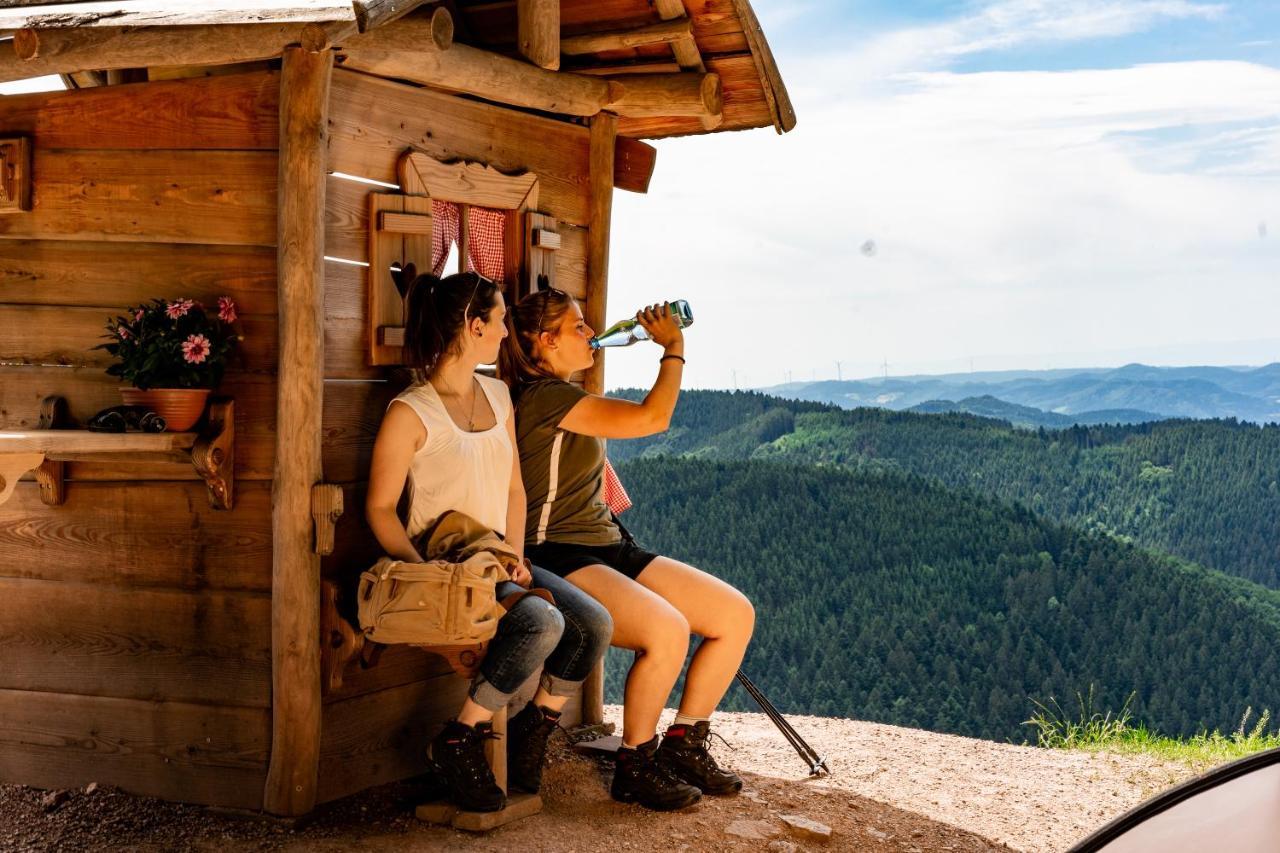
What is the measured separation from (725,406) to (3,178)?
120 ft

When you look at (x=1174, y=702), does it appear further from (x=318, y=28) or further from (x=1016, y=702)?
(x=318, y=28)

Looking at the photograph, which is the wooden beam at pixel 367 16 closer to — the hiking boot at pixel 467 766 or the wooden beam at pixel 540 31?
the wooden beam at pixel 540 31

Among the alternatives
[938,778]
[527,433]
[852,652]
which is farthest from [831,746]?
[852,652]

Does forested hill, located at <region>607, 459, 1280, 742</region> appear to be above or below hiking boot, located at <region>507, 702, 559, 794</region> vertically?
below

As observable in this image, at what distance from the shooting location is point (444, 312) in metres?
4.58

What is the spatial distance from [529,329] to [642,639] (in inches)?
48.9

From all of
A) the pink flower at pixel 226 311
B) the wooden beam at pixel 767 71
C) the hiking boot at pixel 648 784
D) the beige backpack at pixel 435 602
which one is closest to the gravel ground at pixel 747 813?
the hiking boot at pixel 648 784

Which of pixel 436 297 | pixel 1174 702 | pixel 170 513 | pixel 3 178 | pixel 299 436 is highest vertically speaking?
pixel 3 178

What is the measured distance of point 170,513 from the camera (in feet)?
15.6

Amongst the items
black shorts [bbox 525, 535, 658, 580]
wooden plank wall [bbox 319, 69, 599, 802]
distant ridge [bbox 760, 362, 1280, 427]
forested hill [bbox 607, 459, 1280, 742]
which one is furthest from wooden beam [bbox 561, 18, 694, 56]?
distant ridge [bbox 760, 362, 1280, 427]

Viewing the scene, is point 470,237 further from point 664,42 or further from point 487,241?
point 664,42

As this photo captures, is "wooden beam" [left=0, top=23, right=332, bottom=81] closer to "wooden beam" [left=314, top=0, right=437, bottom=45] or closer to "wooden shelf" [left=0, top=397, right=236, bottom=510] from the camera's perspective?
"wooden beam" [left=314, top=0, right=437, bottom=45]

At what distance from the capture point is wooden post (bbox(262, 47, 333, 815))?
4.39 m

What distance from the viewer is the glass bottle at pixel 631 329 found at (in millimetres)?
4992
